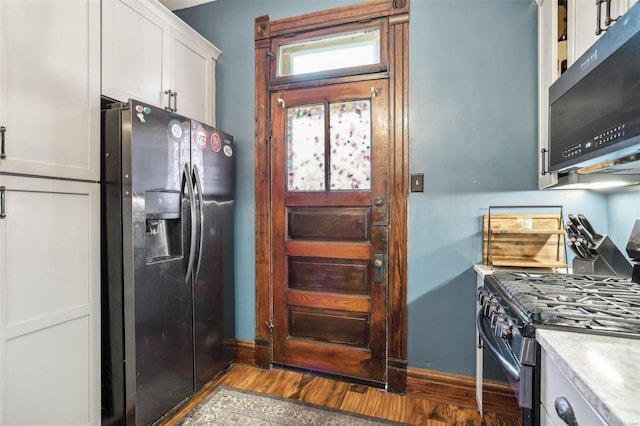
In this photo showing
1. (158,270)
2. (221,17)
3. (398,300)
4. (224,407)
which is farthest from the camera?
(221,17)

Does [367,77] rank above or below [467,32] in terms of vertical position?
below

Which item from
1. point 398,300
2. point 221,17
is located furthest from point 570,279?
point 221,17

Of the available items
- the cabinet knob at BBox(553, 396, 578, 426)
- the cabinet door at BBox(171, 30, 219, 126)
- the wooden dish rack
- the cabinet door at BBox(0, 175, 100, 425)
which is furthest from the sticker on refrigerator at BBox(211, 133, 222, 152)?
the cabinet knob at BBox(553, 396, 578, 426)

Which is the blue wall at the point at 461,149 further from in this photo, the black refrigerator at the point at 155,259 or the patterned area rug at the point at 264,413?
the black refrigerator at the point at 155,259

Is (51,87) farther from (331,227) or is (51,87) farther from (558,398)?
(558,398)

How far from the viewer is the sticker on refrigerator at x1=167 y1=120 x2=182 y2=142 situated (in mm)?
1755

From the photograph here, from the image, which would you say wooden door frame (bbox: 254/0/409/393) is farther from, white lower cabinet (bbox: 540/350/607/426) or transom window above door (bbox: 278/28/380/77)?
white lower cabinet (bbox: 540/350/607/426)

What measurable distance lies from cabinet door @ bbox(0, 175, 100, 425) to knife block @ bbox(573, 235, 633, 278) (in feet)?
7.92

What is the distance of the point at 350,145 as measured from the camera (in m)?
2.15

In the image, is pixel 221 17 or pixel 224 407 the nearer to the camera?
pixel 224 407

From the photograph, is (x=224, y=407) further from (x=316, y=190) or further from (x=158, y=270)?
(x=316, y=190)

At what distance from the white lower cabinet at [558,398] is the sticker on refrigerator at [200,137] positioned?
1.94m

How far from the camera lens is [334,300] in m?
2.17

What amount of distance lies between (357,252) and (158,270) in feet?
3.93
